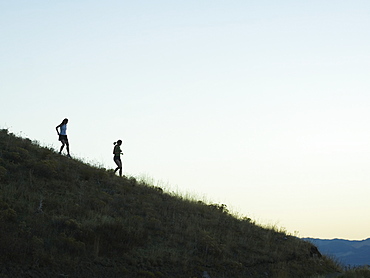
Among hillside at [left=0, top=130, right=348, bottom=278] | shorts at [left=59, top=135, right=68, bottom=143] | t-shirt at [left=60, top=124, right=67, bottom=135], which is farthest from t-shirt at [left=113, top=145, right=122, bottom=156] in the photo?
t-shirt at [left=60, top=124, right=67, bottom=135]

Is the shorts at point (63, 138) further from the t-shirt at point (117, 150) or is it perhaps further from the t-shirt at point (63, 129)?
the t-shirt at point (117, 150)

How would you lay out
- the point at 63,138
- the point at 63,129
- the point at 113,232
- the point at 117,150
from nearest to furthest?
the point at 113,232 → the point at 63,129 → the point at 63,138 → the point at 117,150

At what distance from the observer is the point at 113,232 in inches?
562

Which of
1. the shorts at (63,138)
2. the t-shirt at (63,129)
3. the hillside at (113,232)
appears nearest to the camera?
the hillside at (113,232)

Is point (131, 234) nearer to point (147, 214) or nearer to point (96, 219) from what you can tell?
point (96, 219)

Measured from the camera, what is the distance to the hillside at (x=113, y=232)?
39.5 ft

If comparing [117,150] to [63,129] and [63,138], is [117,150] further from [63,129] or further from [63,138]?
[63,129]

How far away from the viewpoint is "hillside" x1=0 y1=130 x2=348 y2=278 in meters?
12.1

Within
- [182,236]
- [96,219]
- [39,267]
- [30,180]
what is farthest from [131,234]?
[30,180]

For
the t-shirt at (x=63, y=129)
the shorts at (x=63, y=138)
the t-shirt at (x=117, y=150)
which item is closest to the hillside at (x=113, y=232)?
the shorts at (x=63, y=138)

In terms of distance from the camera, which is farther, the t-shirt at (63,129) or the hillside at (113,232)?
the t-shirt at (63,129)

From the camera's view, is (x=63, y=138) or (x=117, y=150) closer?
(x=63, y=138)

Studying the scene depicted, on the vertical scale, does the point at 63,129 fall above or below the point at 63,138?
above

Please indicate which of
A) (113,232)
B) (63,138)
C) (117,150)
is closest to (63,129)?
(63,138)
